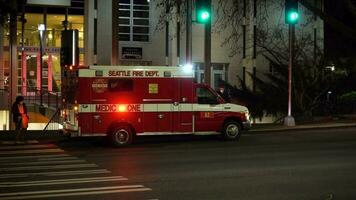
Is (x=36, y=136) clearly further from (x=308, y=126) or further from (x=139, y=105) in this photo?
(x=308, y=126)

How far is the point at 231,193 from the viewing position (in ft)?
35.8

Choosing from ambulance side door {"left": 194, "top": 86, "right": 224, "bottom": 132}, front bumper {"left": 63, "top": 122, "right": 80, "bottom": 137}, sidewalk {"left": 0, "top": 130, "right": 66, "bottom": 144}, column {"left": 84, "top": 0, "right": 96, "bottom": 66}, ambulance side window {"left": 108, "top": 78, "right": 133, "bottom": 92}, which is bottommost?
sidewalk {"left": 0, "top": 130, "right": 66, "bottom": 144}

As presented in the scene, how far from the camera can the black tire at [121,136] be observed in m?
20.2

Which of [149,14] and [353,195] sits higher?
[149,14]

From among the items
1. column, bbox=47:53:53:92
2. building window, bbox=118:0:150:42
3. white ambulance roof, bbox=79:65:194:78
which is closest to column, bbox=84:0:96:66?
building window, bbox=118:0:150:42

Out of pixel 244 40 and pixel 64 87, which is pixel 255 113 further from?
pixel 64 87

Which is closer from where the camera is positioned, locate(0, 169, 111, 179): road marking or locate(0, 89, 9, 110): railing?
locate(0, 169, 111, 179): road marking

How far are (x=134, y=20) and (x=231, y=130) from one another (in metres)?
20.1

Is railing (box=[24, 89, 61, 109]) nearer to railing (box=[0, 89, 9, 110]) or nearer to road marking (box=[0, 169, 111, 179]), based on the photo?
railing (box=[0, 89, 9, 110])

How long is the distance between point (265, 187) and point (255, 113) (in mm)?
25345

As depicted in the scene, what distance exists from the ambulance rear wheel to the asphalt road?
0.38 metres

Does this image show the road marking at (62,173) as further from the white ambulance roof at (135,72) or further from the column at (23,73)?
the column at (23,73)

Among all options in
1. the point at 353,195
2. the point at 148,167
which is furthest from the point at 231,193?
the point at 148,167

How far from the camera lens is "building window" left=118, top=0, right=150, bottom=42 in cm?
3997
